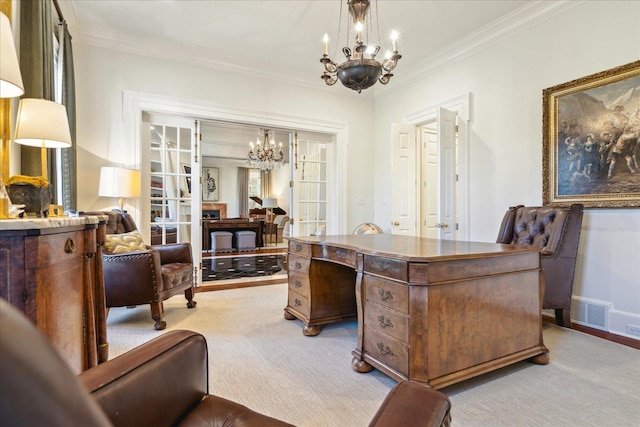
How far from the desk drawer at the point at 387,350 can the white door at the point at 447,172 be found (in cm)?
213

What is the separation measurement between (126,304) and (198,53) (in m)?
3.14

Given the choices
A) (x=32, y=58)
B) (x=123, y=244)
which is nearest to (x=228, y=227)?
(x=123, y=244)

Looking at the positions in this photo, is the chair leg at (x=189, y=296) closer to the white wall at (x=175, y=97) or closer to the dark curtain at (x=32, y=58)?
the white wall at (x=175, y=97)

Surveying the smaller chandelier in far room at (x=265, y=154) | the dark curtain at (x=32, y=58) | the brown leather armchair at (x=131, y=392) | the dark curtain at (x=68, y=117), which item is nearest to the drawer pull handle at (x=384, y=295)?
the brown leather armchair at (x=131, y=392)

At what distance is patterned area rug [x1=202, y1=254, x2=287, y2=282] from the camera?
512 cm

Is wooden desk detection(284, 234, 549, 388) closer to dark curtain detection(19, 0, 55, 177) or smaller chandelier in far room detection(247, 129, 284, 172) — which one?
dark curtain detection(19, 0, 55, 177)

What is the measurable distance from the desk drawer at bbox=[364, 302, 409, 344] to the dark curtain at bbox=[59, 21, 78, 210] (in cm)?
309

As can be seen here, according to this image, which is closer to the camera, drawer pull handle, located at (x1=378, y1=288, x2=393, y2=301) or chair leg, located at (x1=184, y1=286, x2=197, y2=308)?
drawer pull handle, located at (x1=378, y1=288, x2=393, y2=301)

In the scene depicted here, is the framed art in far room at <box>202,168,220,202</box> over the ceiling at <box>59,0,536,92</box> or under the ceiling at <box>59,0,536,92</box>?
under

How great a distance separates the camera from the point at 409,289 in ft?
5.71

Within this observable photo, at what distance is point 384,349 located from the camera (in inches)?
75.2

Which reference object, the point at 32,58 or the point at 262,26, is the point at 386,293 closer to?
the point at 32,58

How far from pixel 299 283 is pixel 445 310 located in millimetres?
1386

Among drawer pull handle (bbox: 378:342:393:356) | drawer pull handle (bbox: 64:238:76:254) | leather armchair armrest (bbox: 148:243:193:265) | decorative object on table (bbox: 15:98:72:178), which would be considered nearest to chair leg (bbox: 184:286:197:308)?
leather armchair armrest (bbox: 148:243:193:265)
